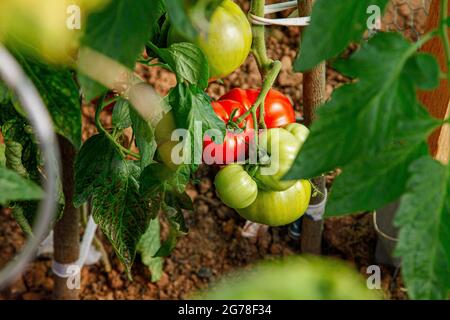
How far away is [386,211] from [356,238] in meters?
0.15

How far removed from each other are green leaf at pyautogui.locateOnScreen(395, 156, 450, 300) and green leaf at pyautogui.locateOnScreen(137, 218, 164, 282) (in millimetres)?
954

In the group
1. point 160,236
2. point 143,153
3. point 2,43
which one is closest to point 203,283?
point 160,236

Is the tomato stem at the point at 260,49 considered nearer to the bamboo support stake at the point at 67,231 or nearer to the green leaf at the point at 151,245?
the bamboo support stake at the point at 67,231

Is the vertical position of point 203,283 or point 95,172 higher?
point 95,172

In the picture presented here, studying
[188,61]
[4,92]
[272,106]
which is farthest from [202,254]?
[4,92]

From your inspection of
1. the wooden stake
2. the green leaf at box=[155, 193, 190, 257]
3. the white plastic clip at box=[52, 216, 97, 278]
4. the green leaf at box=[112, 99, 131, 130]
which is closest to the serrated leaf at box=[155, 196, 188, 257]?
the green leaf at box=[155, 193, 190, 257]

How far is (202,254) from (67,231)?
1.38 feet

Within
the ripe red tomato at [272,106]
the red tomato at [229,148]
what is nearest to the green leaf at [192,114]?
the red tomato at [229,148]

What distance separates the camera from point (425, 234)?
0.46 metres

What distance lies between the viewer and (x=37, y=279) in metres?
1.52

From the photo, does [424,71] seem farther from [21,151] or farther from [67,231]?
[67,231]

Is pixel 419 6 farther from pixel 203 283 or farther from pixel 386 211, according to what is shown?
pixel 203 283

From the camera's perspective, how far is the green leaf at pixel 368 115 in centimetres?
47
